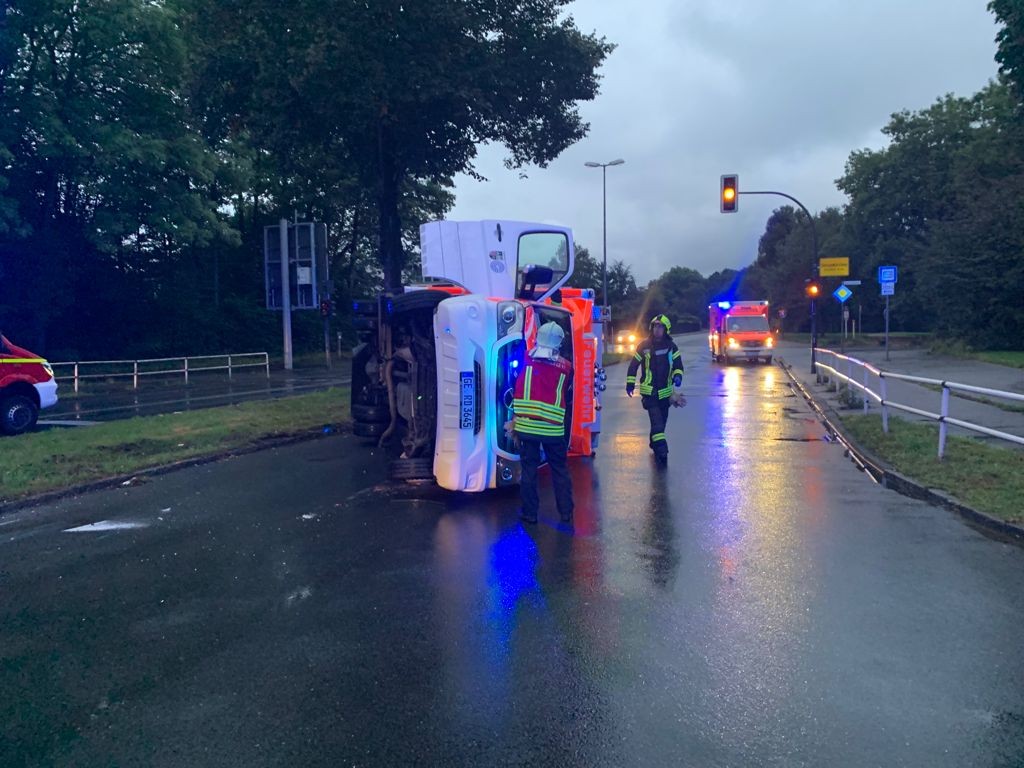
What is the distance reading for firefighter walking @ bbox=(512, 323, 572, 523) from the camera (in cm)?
755

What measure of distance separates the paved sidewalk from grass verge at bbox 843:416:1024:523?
0.74 meters

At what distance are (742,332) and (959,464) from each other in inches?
1032

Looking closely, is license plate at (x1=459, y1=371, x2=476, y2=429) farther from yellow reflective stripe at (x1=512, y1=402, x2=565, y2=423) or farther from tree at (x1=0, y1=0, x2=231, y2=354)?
tree at (x1=0, y1=0, x2=231, y2=354)

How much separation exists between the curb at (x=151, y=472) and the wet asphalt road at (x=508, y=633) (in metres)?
0.27

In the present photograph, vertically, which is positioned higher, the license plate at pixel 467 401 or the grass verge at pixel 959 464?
the license plate at pixel 467 401

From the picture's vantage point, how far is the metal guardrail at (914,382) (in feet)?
29.2

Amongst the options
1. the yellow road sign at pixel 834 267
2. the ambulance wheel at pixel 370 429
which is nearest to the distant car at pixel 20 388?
the ambulance wheel at pixel 370 429

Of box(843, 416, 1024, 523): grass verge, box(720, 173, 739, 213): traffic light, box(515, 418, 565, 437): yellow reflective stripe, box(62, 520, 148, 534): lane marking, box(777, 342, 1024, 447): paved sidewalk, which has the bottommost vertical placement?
box(62, 520, 148, 534): lane marking

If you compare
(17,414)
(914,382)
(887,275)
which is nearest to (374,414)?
(17,414)

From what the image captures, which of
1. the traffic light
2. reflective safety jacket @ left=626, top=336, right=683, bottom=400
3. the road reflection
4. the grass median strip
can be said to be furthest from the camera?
the traffic light

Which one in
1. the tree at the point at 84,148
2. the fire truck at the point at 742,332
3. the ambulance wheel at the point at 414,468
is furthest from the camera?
the fire truck at the point at 742,332

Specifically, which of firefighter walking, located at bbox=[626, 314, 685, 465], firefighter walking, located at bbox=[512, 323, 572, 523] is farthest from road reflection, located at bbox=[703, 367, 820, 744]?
firefighter walking, located at bbox=[512, 323, 572, 523]

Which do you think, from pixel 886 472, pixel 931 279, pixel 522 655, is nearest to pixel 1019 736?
pixel 522 655

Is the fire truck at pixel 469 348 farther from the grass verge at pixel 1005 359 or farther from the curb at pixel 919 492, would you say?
the grass verge at pixel 1005 359
